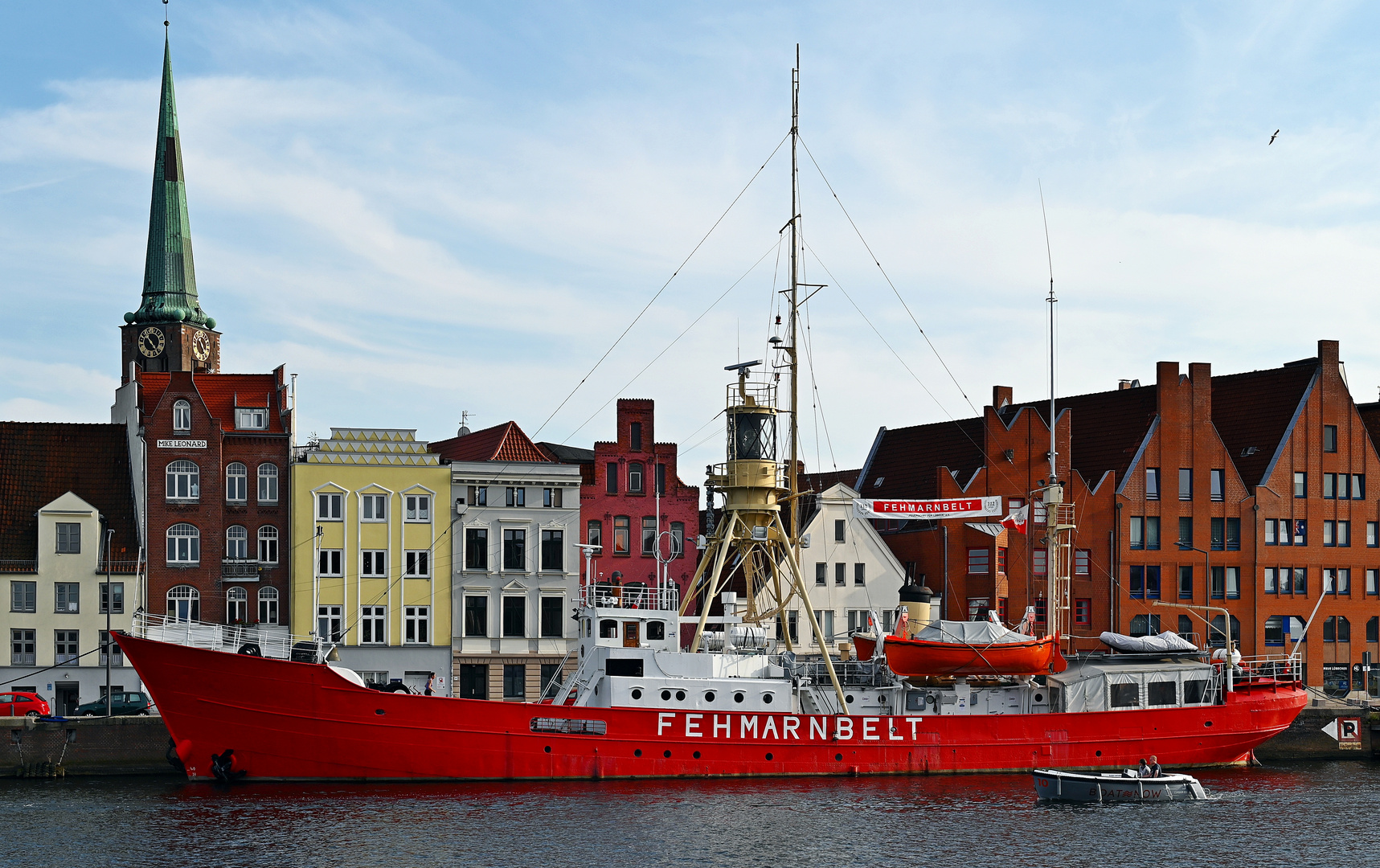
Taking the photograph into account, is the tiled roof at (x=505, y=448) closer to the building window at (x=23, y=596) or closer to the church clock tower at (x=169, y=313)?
the building window at (x=23, y=596)

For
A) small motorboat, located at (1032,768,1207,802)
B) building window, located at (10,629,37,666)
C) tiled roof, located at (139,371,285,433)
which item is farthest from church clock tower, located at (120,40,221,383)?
small motorboat, located at (1032,768,1207,802)

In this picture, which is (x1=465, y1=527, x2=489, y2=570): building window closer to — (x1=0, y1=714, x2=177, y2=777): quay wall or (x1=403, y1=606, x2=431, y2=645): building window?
(x1=403, y1=606, x2=431, y2=645): building window

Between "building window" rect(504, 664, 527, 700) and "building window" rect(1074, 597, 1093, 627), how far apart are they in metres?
22.2

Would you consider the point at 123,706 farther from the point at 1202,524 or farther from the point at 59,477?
the point at 1202,524

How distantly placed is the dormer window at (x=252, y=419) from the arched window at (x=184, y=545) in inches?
160

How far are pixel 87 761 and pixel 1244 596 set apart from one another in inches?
1721

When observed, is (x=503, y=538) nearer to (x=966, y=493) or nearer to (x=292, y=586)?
(x=292, y=586)

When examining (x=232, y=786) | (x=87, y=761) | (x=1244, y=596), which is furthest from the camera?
(x=1244, y=596)

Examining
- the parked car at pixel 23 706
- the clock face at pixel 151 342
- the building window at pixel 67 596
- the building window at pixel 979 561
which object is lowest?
the parked car at pixel 23 706

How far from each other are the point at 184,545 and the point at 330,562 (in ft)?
16.4

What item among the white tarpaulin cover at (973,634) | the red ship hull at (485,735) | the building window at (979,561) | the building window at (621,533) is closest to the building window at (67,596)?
the red ship hull at (485,735)

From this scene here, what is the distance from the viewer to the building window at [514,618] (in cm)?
5556

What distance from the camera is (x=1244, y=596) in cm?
6212

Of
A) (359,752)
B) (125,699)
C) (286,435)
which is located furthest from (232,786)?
(286,435)
